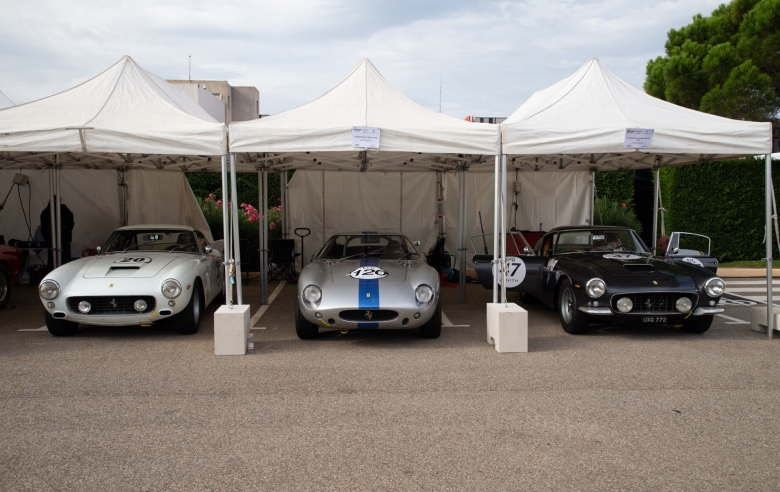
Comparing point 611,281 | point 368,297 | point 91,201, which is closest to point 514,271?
point 611,281

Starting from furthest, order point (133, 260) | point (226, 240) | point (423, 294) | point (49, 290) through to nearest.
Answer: point (133, 260) < point (226, 240) < point (49, 290) < point (423, 294)

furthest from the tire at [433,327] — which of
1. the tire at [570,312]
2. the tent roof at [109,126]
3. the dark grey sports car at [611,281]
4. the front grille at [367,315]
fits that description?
the tent roof at [109,126]

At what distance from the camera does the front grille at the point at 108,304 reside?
6.45 m

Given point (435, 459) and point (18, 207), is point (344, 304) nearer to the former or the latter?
point (435, 459)

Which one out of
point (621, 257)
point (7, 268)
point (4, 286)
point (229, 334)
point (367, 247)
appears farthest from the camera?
point (7, 268)

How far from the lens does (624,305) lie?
6.52 meters

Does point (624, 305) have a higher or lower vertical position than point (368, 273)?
lower

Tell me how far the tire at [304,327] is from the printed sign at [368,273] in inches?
26.9

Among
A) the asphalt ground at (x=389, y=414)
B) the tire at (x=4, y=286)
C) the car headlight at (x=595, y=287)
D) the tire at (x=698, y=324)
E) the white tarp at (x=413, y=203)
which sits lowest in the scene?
the asphalt ground at (x=389, y=414)

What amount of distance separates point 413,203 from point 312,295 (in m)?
7.62

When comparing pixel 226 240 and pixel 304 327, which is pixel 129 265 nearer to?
pixel 226 240

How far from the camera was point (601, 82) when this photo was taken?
26.3 ft

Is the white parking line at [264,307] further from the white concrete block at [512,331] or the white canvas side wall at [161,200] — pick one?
the white concrete block at [512,331]

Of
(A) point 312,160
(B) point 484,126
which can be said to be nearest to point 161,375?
(B) point 484,126
